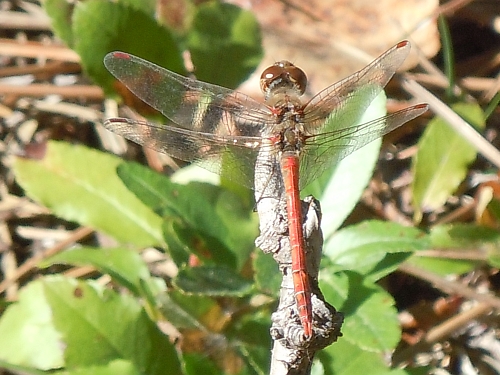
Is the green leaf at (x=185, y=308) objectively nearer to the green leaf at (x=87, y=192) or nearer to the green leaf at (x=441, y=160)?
the green leaf at (x=87, y=192)

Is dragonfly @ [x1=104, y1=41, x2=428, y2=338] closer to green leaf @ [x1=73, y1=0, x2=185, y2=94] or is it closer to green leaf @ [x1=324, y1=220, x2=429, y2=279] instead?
green leaf @ [x1=324, y1=220, x2=429, y2=279]

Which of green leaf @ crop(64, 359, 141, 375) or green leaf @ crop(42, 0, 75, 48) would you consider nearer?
green leaf @ crop(64, 359, 141, 375)

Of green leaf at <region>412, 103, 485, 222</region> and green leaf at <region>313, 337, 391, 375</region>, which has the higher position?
green leaf at <region>412, 103, 485, 222</region>

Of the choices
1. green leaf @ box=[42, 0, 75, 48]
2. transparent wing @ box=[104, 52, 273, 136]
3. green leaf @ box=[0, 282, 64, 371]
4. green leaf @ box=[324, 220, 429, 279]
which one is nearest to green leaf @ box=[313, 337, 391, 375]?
green leaf @ box=[324, 220, 429, 279]

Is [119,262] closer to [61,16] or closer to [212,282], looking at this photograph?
[212,282]

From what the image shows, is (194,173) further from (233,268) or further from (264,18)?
(264,18)

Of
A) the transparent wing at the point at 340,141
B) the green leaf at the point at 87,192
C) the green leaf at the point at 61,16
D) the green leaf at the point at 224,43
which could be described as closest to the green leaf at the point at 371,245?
the transparent wing at the point at 340,141
